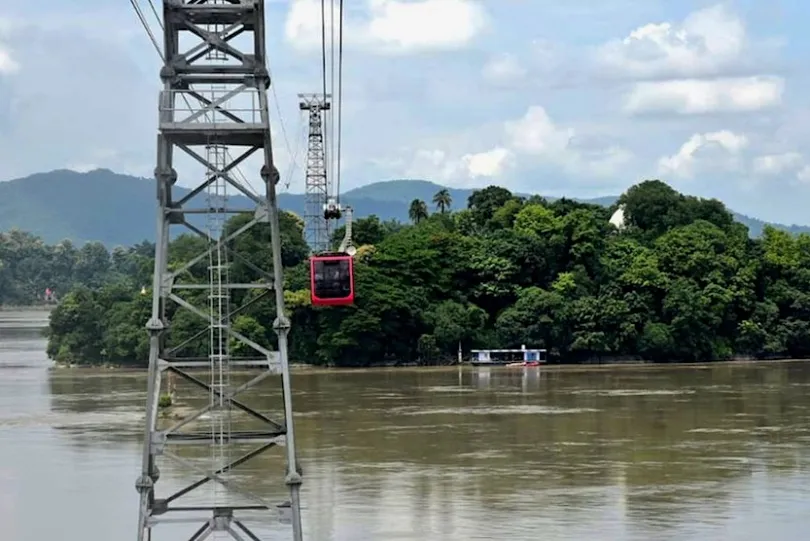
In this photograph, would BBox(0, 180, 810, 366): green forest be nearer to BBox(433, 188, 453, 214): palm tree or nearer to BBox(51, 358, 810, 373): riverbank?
BBox(51, 358, 810, 373): riverbank

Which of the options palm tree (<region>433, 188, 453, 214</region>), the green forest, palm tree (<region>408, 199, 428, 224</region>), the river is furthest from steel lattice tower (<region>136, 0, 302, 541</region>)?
palm tree (<region>433, 188, 453, 214</region>)

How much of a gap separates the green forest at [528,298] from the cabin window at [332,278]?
40.7m

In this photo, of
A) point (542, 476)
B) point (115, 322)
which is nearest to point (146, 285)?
point (115, 322)

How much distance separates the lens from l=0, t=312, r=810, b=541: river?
26203mm

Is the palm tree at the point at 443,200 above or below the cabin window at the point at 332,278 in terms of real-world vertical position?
above

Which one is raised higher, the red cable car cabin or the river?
the red cable car cabin

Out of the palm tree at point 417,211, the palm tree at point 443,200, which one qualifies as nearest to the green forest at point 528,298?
the palm tree at point 417,211

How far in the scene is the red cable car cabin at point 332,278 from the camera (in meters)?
25.8

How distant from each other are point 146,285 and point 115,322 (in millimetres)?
12642

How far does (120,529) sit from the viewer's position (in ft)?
86.0

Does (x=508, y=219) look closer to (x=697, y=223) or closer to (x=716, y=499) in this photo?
(x=697, y=223)

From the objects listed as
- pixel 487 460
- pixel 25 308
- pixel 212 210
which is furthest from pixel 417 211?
pixel 25 308

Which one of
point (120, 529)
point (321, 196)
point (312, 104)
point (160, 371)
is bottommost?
point (120, 529)

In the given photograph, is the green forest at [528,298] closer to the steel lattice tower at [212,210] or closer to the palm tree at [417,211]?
the palm tree at [417,211]
